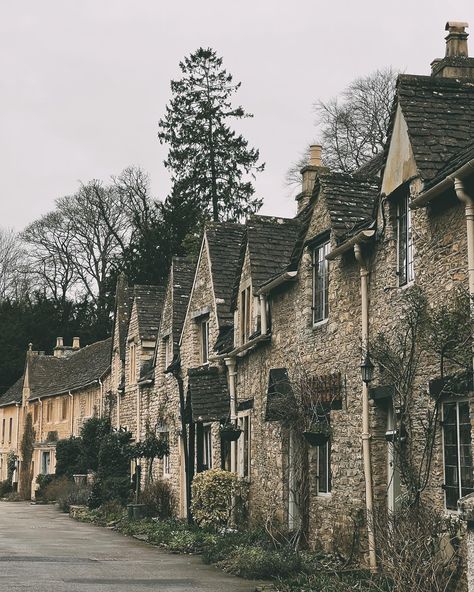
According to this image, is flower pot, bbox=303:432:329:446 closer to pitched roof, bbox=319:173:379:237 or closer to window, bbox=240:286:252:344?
pitched roof, bbox=319:173:379:237

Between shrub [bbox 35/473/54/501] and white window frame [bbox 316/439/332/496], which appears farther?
shrub [bbox 35/473/54/501]

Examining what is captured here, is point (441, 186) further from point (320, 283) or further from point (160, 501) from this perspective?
point (160, 501)

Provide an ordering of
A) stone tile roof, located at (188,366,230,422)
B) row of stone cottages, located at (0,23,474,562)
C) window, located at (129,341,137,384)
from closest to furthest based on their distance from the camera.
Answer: row of stone cottages, located at (0,23,474,562) < stone tile roof, located at (188,366,230,422) < window, located at (129,341,137,384)

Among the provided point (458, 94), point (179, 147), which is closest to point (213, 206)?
point (179, 147)

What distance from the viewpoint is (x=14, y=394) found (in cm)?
6141

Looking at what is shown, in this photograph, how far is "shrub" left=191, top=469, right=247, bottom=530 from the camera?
70.1ft

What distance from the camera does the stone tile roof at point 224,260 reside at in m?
25.9

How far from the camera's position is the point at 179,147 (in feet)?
172

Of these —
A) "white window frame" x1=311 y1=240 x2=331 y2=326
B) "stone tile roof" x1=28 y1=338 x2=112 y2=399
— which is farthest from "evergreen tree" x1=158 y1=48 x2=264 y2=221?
"white window frame" x1=311 y1=240 x2=331 y2=326

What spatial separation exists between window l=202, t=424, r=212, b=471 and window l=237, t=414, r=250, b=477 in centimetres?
286

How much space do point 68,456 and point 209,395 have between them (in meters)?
23.9

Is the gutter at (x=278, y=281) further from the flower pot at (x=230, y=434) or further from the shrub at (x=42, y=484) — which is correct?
the shrub at (x=42, y=484)

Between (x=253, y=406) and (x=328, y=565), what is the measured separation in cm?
658

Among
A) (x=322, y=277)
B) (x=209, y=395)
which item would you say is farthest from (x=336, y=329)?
(x=209, y=395)
